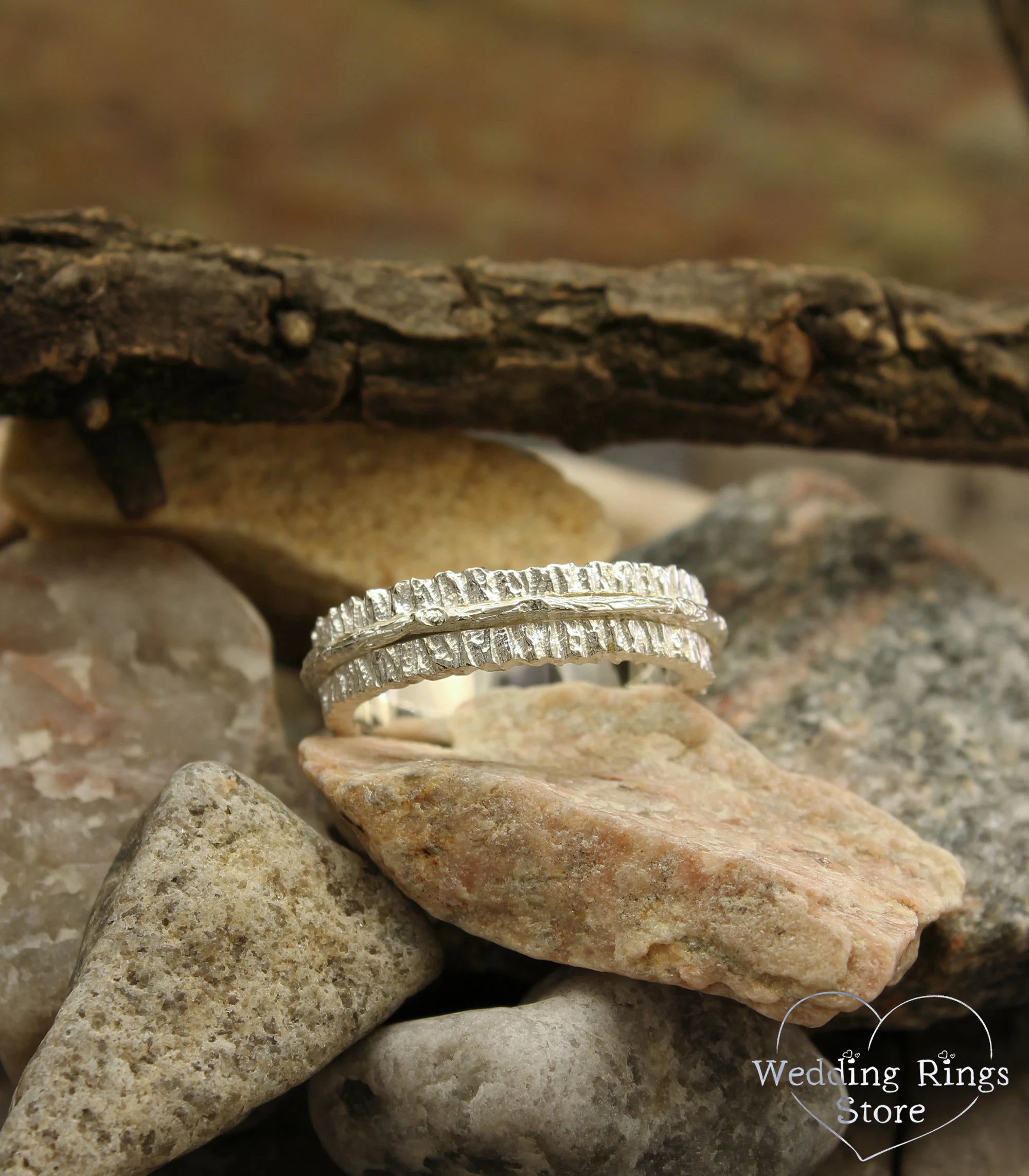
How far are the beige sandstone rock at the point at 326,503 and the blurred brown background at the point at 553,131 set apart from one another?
2.21 m

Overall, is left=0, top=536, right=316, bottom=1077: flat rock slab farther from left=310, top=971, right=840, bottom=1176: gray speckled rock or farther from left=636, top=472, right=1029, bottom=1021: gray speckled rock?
left=636, top=472, right=1029, bottom=1021: gray speckled rock

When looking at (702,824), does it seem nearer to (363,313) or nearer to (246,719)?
(246,719)

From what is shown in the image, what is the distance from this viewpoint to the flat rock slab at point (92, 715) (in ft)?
4.41

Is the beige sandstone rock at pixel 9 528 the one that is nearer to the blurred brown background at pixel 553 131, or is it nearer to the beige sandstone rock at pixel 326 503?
the beige sandstone rock at pixel 326 503

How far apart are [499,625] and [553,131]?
11.7ft

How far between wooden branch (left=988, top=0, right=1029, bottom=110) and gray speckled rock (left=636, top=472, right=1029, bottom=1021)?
1192 mm

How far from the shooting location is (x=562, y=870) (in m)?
1.23

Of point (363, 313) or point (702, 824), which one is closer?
point (702, 824)

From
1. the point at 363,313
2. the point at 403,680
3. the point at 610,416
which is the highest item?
the point at 363,313

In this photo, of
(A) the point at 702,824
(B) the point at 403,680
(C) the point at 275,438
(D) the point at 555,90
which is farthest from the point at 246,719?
(D) the point at 555,90

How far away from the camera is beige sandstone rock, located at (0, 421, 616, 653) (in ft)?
5.94

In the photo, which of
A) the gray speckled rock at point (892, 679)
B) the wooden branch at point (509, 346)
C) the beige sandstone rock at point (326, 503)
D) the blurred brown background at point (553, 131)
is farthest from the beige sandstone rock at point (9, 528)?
the blurred brown background at point (553, 131)

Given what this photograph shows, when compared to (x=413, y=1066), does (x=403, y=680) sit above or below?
above

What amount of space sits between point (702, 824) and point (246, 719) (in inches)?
29.7
